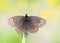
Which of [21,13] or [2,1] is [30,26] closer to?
[21,13]

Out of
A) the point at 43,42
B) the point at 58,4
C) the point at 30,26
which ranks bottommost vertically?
the point at 43,42

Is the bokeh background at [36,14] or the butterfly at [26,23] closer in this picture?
the butterfly at [26,23]

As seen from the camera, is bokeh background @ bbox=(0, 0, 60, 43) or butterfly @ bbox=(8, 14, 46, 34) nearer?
butterfly @ bbox=(8, 14, 46, 34)

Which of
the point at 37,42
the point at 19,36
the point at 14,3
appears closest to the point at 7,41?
the point at 19,36

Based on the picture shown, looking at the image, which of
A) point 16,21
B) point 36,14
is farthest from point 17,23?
point 36,14

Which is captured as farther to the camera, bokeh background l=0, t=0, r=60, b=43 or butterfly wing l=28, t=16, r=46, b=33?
bokeh background l=0, t=0, r=60, b=43
